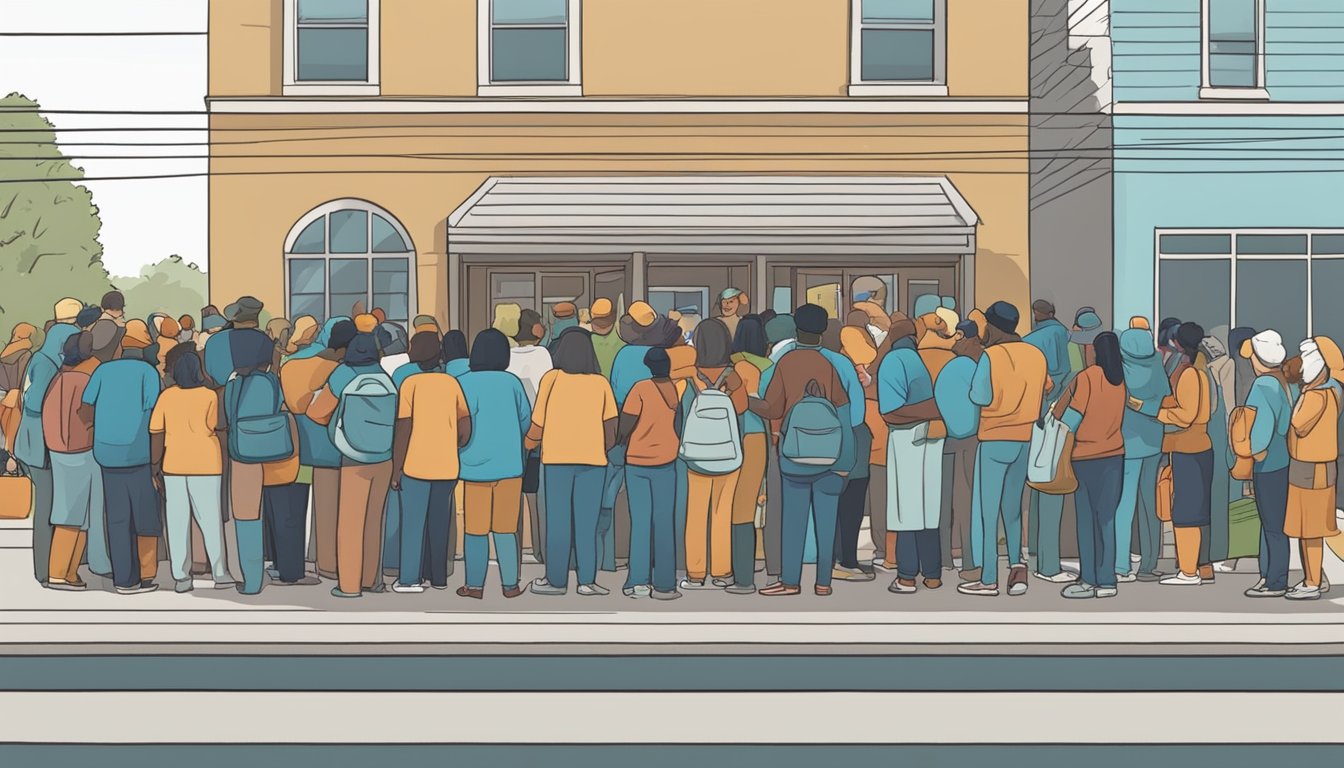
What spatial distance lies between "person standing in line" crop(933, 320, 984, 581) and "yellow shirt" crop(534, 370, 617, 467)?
245 cm

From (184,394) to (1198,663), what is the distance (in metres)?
7.11

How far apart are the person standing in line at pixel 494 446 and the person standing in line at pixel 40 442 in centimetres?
314

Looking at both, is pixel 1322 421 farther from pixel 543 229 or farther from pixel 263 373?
pixel 543 229

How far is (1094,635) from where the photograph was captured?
9258 mm

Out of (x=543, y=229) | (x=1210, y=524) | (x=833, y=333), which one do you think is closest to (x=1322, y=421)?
(x=1210, y=524)

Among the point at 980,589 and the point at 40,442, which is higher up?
the point at 40,442

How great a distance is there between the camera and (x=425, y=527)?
11078 millimetres

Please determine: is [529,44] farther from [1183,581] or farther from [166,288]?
[166,288]

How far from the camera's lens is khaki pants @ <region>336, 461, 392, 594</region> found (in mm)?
10656

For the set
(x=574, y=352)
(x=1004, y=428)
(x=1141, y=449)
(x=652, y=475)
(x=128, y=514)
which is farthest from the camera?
(x=1141, y=449)

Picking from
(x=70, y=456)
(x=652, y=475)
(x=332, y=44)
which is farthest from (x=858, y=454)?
(x=332, y=44)

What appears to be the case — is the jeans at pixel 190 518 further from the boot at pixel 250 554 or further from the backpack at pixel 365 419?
the backpack at pixel 365 419

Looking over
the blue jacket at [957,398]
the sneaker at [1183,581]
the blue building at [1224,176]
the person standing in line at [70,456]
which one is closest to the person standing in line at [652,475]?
the blue jacket at [957,398]

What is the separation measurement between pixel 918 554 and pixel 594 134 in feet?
35.0
